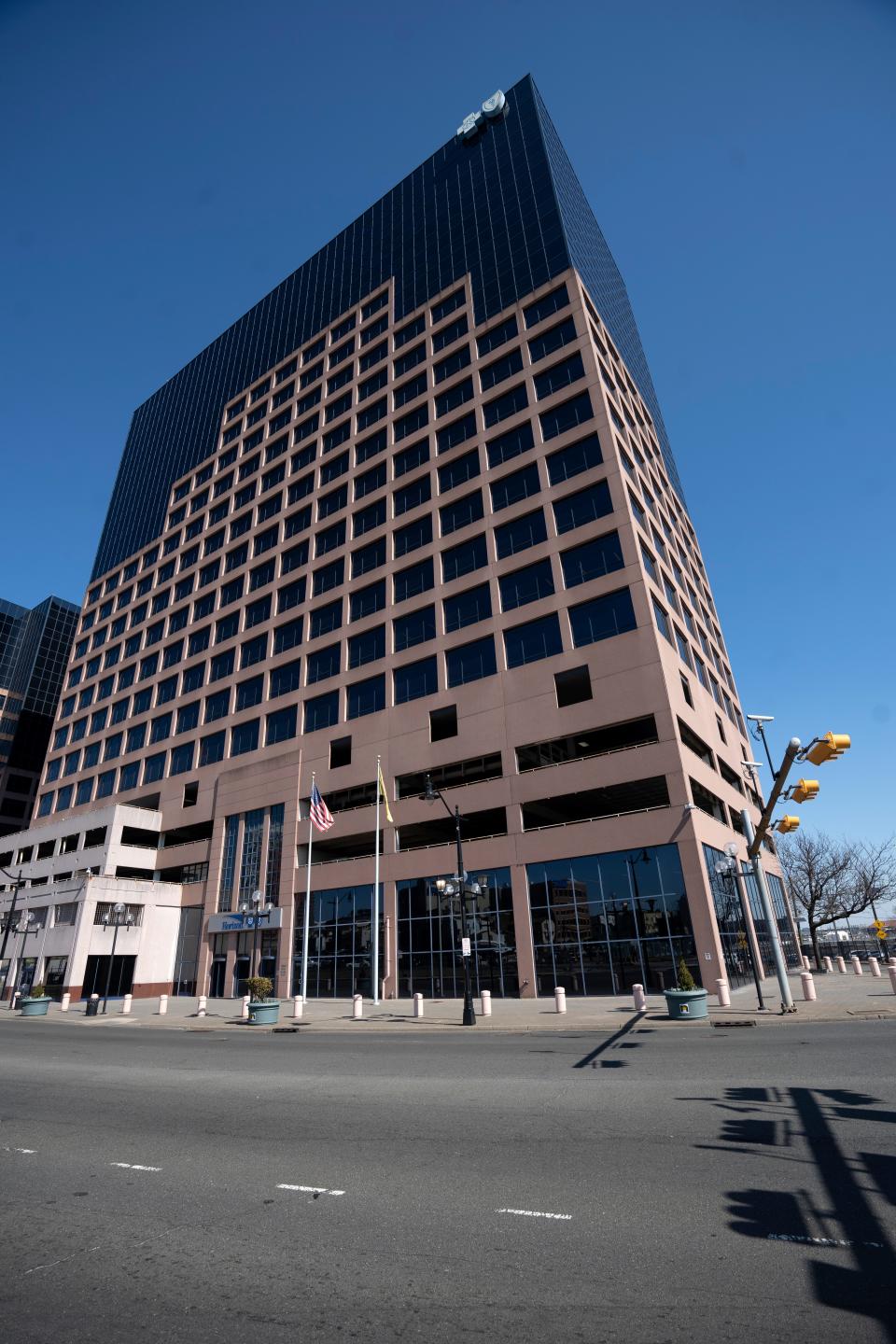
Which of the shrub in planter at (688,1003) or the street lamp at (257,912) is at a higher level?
the street lamp at (257,912)

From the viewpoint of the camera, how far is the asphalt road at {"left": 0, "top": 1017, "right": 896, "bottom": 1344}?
4484mm

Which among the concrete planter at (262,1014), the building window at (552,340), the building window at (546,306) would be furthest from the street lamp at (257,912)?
the building window at (546,306)

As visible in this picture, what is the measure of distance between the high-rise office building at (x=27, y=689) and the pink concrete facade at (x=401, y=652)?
1284 inches

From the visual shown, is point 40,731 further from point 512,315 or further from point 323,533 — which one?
point 512,315

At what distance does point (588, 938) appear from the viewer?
3225 centimetres

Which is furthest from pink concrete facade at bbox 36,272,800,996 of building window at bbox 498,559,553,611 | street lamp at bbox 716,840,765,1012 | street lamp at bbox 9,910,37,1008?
street lamp at bbox 9,910,37,1008

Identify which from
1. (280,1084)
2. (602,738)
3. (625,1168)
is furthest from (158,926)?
(625,1168)

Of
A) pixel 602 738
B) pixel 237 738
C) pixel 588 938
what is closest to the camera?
pixel 588 938

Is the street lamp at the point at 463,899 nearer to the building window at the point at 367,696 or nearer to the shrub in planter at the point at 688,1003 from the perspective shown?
the shrub in planter at the point at 688,1003

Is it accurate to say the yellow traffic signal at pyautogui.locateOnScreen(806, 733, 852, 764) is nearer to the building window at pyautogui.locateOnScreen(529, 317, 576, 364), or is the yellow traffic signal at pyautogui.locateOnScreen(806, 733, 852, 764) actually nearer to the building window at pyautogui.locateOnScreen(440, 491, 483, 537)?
the building window at pyautogui.locateOnScreen(440, 491, 483, 537)

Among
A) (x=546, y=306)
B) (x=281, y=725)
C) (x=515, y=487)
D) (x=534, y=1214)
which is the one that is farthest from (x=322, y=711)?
(x=534, y=1214)

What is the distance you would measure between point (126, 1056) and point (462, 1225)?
17.1 metres

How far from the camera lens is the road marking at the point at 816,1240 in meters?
5.25

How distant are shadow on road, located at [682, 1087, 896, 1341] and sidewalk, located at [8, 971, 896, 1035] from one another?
11.4 metres
